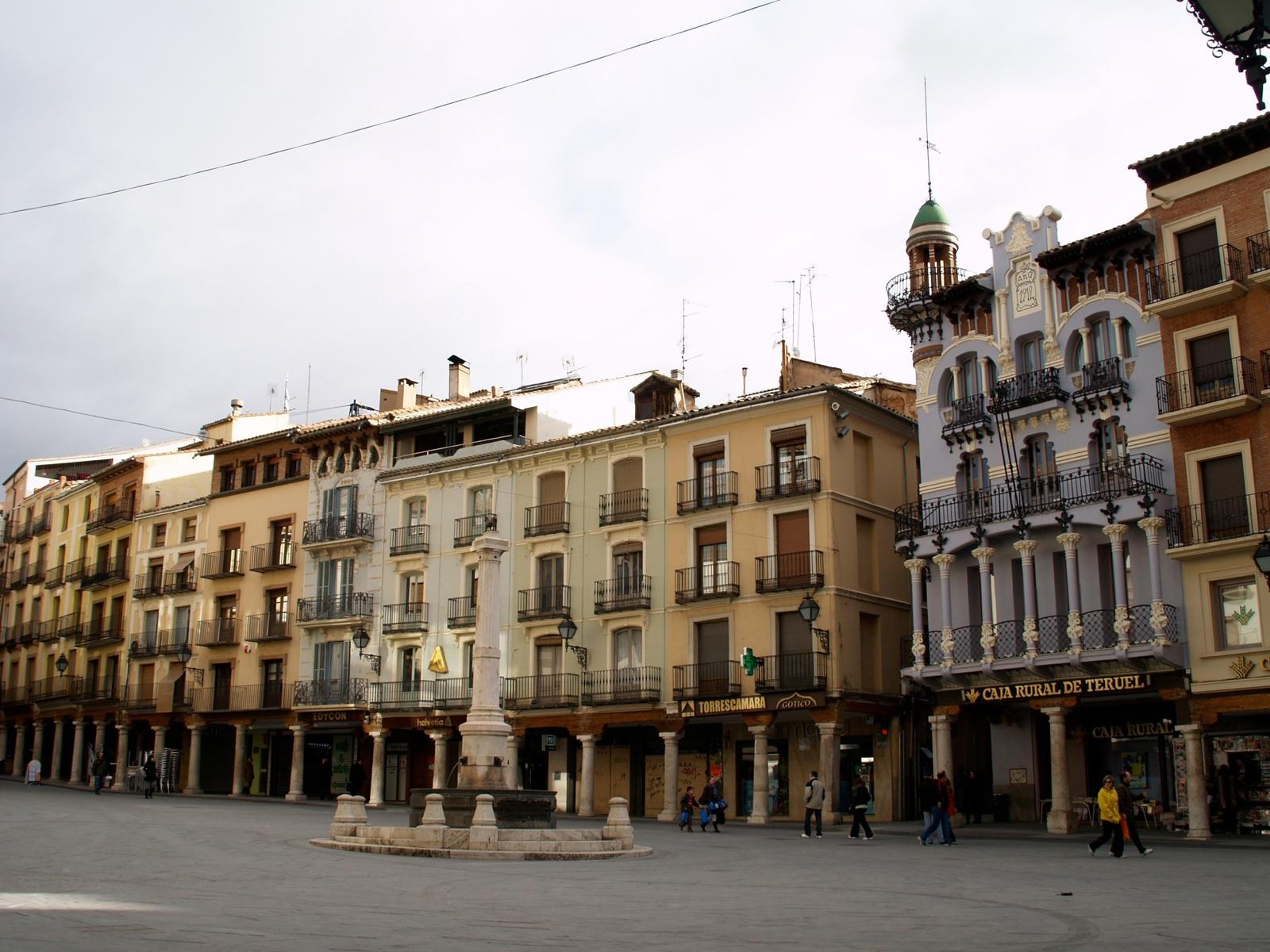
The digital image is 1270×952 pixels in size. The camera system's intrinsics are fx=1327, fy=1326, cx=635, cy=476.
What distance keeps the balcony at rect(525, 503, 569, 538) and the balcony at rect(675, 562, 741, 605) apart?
5229mm

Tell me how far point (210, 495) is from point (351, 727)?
43.9 ft

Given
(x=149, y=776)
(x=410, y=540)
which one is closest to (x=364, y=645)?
(x=410, y=540)

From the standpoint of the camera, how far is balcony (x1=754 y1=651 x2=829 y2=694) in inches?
1517

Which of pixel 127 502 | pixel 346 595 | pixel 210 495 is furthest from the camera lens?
pixel 127 502

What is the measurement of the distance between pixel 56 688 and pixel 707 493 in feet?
130

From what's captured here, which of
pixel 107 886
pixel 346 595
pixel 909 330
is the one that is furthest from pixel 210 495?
pixel 107 886

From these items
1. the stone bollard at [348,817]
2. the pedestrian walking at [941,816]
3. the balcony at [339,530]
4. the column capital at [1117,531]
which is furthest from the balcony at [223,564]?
the column capital at [1117,531]

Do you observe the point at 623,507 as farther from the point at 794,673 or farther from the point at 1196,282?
the point at 1196,282

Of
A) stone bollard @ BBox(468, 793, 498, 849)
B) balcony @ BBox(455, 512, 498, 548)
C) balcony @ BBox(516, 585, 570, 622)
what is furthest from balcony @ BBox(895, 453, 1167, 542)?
stone bollard @ BBox(468, 793, 498, 849)

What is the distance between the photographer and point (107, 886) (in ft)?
49.9

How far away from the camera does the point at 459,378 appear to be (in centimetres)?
5875

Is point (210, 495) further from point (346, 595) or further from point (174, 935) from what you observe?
point (174, 935)

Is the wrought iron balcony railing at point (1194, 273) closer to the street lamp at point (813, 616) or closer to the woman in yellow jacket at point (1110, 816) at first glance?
the street lamp at point (813, 616)

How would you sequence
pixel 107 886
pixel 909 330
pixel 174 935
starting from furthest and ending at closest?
pixel 909 330 → pixel 107 886 → pixel 174 935
